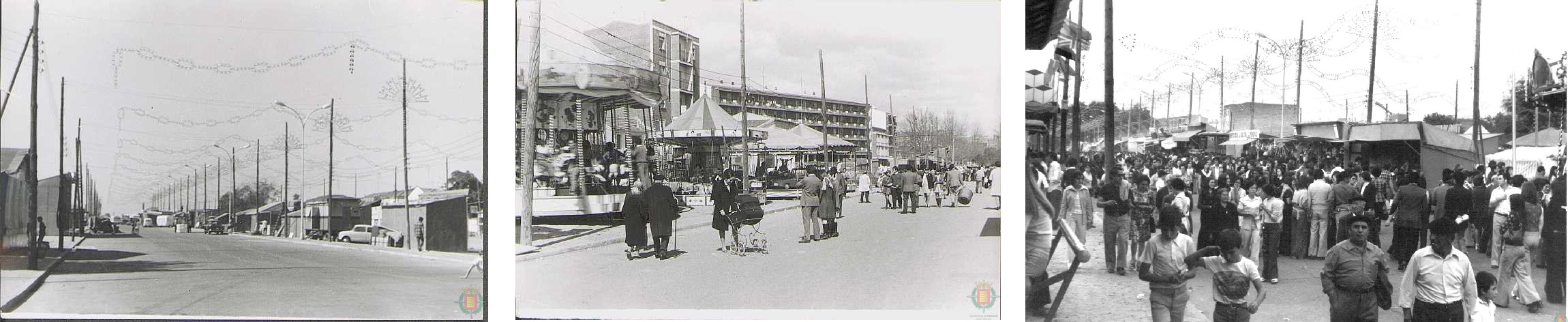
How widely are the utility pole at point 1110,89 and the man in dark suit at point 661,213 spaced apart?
278cm

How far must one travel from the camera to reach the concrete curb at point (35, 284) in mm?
6266

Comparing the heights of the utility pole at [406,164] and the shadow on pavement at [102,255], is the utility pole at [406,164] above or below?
above

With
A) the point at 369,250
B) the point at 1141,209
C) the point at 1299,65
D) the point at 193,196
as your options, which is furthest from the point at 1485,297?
the point at 193,196

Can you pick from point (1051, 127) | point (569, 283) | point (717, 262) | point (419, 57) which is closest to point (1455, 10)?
point (1051, 127)

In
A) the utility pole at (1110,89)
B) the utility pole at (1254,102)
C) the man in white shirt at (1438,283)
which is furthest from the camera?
the utility pole at (1254,102)

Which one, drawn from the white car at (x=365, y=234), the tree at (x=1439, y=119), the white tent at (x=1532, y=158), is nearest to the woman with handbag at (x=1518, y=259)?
the white tent at (x=1532, y=158)

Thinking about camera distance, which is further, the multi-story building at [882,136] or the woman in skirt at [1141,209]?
the multi-story building at [882,136]

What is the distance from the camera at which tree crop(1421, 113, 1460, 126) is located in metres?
5.84

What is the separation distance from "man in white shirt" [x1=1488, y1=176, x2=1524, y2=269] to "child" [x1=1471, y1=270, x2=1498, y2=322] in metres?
0.17

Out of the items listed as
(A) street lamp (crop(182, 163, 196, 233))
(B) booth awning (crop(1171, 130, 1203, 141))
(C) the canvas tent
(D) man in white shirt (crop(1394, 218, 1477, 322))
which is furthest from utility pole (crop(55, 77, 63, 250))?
(D) man in white shirt (crop(1394, 218, 1477, 322))

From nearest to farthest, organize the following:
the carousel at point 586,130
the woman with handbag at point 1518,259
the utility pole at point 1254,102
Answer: the woman with handbag at point 1518,259, the utility pole at point 1254,102, the carousel at point 586,130

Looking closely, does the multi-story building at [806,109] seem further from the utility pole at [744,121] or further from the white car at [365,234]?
the white car at [365,234]

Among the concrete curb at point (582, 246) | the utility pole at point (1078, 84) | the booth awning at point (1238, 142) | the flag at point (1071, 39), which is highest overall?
the flag at point (1071, 39)

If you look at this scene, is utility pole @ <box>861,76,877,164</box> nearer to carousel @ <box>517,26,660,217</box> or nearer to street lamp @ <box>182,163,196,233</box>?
carousel @ <box>517,26,660,217</box>
